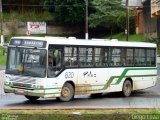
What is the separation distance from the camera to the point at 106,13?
71125 millimetres

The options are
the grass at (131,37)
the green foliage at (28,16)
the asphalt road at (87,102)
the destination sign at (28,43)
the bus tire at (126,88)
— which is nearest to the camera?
the asphalt road at (87,102)

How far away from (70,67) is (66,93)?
987 millimetres

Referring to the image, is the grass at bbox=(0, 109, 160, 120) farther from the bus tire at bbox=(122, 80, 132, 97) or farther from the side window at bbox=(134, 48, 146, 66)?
the side window at bbox=(134, 48, 146, 66)

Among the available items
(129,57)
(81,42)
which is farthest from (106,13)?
(81,42)

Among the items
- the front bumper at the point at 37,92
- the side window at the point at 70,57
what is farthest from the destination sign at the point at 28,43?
the front bumper at the point at 37,92

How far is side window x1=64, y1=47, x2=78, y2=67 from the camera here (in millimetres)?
21141

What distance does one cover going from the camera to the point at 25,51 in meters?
20.4

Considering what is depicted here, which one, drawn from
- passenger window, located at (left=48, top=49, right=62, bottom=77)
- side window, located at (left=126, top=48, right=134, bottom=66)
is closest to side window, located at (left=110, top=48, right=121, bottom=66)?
side window, located at (left=126, top=48, right=134, bottom=66)

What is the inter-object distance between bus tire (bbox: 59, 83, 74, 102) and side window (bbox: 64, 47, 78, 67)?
788 millimetres

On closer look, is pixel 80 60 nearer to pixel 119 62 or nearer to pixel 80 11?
pixel 119 62

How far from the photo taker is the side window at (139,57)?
25.3 meters

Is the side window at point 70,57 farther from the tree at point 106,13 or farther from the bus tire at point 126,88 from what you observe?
the tree at point 106,13

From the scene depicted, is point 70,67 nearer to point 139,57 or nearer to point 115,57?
point 115,57

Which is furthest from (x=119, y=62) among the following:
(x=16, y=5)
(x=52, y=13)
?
(x=16, y=5)
